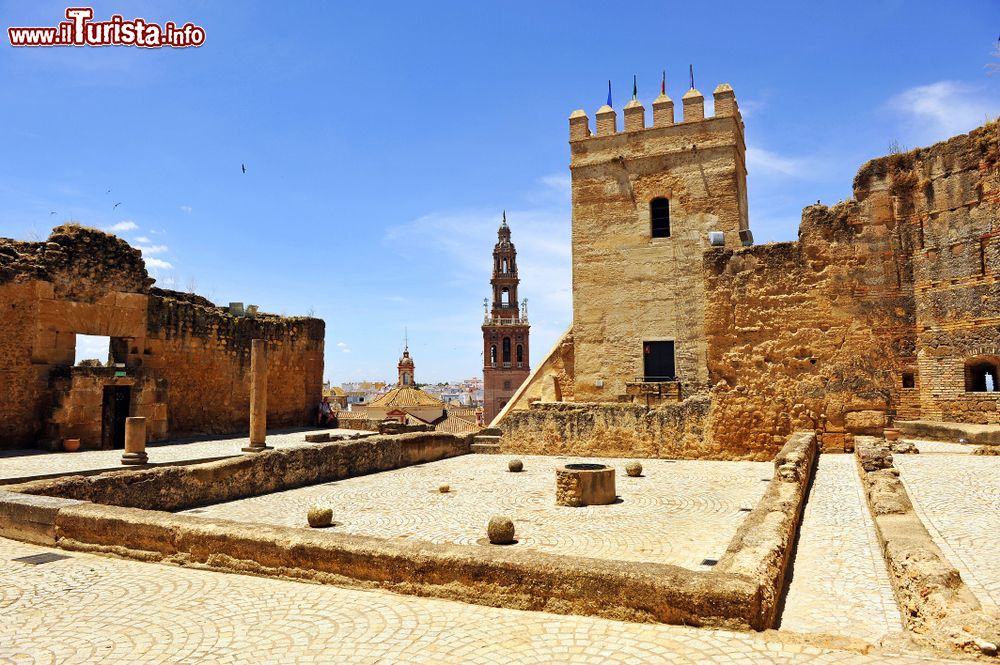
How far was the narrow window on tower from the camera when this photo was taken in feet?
63.5

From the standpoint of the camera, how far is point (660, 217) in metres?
19.5

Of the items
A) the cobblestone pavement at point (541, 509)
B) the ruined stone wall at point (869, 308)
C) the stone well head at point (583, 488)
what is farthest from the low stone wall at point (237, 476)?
the ruined stone wall at point (869, 308)

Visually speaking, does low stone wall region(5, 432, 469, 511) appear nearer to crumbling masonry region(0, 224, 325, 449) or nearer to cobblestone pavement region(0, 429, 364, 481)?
cobblestone pavement region(0, 429, 364, 481)

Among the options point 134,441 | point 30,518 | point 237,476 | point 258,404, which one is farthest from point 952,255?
point 134,441

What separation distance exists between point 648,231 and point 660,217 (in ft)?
2.03

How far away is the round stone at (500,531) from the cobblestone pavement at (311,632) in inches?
103

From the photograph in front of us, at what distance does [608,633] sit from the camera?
3.93m

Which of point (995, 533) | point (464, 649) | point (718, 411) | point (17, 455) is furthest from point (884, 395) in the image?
point (17, 455)

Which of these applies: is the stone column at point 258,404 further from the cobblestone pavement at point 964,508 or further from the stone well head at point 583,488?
the cobblestone pavement at point 964,508

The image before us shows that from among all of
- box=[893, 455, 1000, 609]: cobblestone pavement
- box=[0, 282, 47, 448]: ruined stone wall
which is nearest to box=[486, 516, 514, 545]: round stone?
box=[893, 455, 1000, 609]: cobblestone pavement

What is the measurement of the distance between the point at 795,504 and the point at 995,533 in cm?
178

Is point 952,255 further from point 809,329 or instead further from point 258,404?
point 258,404

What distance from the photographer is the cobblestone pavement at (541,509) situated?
7422mm

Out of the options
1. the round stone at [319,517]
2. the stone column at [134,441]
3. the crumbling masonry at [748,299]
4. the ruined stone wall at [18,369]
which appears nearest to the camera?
the round stone at [319,517]
